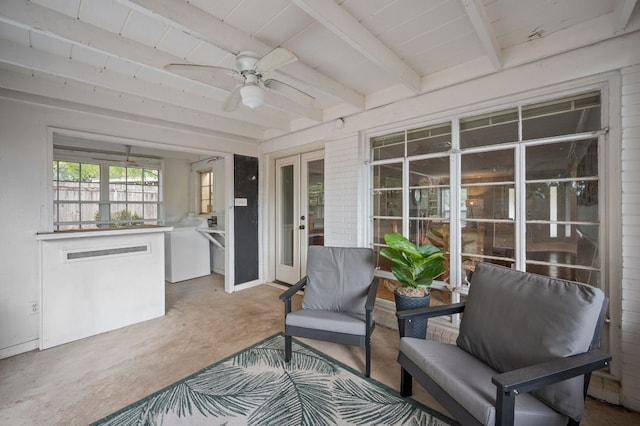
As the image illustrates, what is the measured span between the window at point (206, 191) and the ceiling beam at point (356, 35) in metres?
4.42

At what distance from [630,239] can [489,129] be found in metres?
1.31

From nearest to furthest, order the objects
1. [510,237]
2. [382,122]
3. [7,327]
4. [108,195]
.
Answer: [510,237]
[7,327]
[382,122]
[108,195]

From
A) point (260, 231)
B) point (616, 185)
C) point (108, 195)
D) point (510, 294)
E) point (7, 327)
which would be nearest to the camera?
point (510, 294)

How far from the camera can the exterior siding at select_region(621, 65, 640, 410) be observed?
1.83 m

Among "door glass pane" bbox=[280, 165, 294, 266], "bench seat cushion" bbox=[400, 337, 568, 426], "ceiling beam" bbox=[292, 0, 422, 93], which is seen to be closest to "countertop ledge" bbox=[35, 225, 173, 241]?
"door glass pane" bbox=[280, 165, 294, 266]

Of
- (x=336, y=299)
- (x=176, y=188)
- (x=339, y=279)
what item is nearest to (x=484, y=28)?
(x=339, y=279)

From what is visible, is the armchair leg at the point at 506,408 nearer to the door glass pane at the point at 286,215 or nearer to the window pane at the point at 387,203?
the window pane at the point at 387,203

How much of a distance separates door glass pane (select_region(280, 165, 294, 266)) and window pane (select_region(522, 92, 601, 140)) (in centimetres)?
328

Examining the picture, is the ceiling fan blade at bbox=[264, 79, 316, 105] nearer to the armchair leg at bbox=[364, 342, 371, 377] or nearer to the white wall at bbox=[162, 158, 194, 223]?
the armchair leg at bbox=[364, 342, 371, 377]

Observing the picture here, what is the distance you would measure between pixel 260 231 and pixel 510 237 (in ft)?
11.9

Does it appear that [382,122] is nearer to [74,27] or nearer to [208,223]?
[74,27]

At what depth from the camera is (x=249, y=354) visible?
8.26 ft

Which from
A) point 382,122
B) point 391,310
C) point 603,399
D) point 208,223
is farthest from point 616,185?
point 208,223

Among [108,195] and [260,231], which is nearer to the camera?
[260,231]
